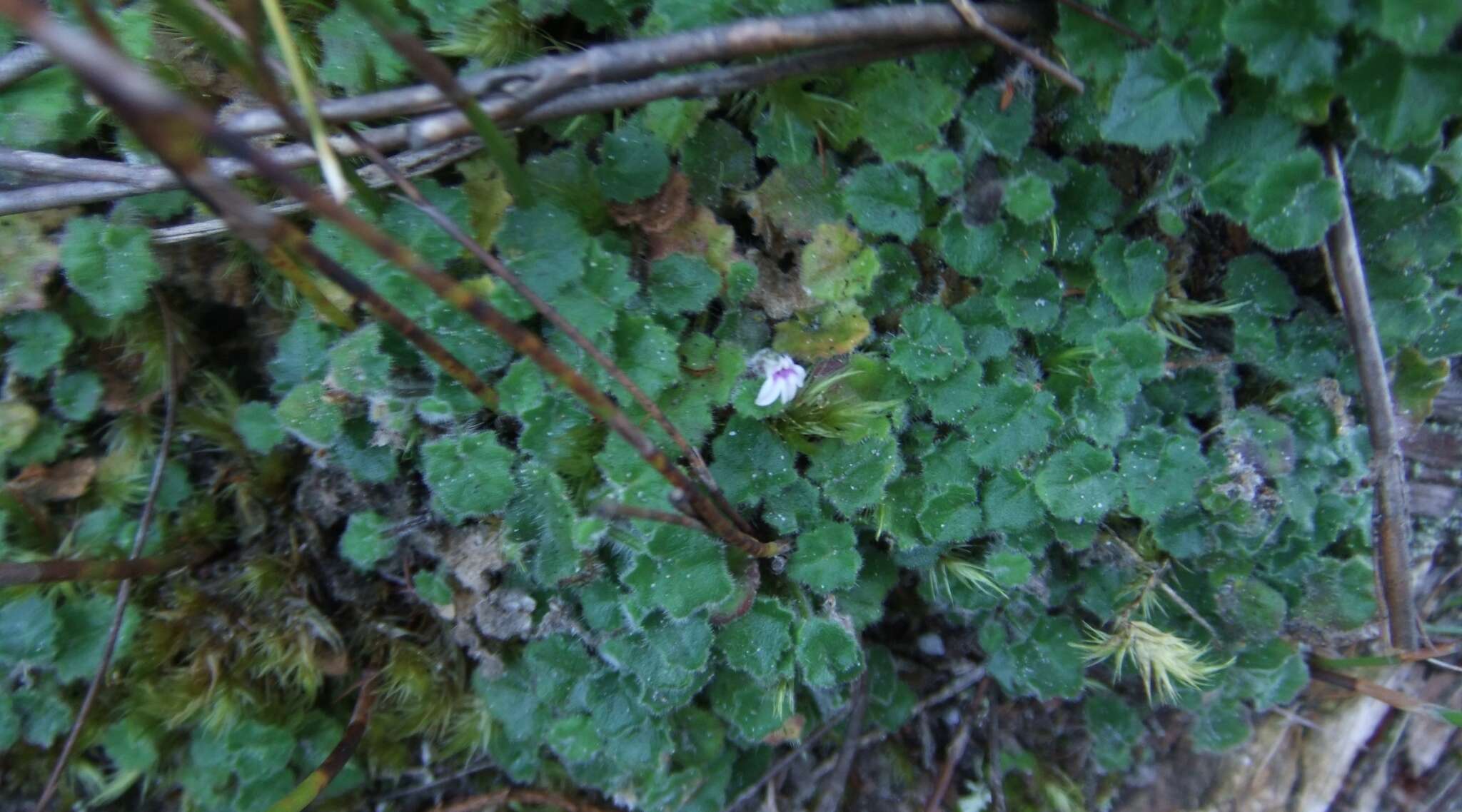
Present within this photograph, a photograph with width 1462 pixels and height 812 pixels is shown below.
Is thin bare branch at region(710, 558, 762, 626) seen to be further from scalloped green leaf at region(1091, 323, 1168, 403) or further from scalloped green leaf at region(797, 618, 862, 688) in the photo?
scalloped green leaf at region(1091, 323, 1168, 403)

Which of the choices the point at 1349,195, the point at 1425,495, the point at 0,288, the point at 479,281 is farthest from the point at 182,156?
the point at 1425,495

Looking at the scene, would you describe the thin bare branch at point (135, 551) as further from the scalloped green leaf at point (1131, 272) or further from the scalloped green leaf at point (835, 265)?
the scalloped green leaf at point (1131, 272)

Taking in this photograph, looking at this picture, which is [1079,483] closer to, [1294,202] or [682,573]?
[1294,202]

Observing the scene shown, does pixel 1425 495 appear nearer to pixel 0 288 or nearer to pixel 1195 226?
pixel 1195 226

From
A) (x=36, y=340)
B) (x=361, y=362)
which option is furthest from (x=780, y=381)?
(x=36, y=340)

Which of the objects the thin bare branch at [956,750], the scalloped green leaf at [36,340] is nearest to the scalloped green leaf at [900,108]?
the thin bare branch at [956,750]

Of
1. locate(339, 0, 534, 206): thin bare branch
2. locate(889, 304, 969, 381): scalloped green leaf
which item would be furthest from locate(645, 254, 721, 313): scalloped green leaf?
locate(889, 304, 969, 381): scalloped green leaf

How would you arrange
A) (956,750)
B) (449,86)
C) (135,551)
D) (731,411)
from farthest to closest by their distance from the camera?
(956,750) → (135,551) → (731,411) → (449,86)
